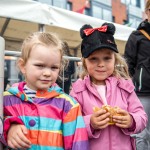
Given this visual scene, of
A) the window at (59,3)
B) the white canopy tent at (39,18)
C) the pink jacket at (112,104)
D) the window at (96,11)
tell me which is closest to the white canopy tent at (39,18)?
the white canopy tent at (39,18)

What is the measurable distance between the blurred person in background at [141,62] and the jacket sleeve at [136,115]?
83 centimetres

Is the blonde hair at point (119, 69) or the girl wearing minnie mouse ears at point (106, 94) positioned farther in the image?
the blonde hair at point (119, 69)

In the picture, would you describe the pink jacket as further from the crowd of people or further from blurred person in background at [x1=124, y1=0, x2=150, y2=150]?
blurred person in background at [x1=124, y1=0, x2=150, y2=150]

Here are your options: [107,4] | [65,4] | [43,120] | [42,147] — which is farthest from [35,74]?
[107,4]

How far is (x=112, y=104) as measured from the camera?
163 centimetres

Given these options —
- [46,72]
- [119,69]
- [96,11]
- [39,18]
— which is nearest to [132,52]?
[119,69]

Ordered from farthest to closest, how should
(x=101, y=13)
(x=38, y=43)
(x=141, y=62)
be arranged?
(x=101, y=13)
(x=141, y=62)
(x=38, y=43)

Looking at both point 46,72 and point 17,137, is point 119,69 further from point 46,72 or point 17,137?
point 17,137

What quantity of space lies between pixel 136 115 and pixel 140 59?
1.07m

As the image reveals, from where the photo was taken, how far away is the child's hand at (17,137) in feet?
3.99

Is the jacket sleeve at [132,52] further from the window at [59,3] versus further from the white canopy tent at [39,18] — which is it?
the window at [59,3]

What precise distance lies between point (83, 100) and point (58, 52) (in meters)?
0.36

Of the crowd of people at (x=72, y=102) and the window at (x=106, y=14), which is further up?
the window at (x=106, y=14)

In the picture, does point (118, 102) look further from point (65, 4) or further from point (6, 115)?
point (65, 4)
